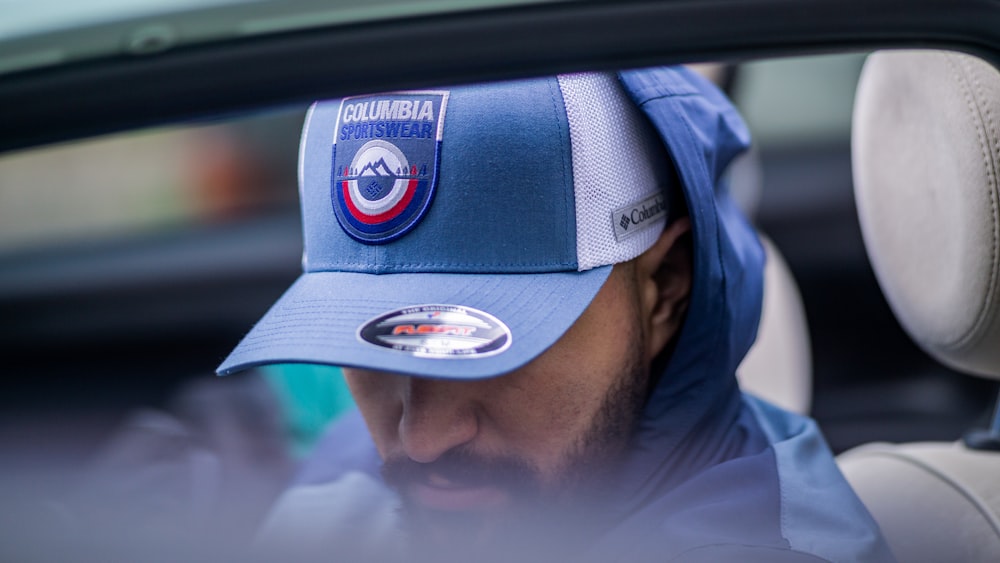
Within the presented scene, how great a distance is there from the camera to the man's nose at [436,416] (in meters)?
1.22

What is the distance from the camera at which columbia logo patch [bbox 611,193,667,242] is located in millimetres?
1236

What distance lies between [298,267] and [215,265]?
1.31 feet

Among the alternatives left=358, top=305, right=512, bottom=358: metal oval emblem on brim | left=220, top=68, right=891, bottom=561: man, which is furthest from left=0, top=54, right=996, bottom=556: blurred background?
left=358, top=305, right=512, bottom=358: metal oval emblem on brim

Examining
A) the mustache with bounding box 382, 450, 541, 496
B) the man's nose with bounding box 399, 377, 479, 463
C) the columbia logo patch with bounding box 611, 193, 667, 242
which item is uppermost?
the columbia logo patch with bounding box 611, 193, 667, 242

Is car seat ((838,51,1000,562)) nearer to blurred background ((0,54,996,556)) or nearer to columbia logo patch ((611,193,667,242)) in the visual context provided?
columbia logo patch ((611,193,667,242))

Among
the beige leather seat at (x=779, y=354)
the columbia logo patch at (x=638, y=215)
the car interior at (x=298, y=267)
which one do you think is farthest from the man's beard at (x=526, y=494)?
the beige leather seat at (x=779, y=354)

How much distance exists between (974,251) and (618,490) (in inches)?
21.9

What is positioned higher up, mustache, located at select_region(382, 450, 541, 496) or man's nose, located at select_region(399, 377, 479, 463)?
man's nose, located at select_region(399, 377, 479, 463)

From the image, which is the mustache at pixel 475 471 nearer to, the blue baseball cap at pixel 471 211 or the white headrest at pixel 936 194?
the blue baseball cap at pixel 471 211

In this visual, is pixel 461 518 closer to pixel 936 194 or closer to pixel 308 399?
pixel 936 194

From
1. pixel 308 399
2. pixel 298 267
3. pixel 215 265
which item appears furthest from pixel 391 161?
pixel 215 265

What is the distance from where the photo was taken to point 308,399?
89.0 inches

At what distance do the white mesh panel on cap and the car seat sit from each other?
1.12 feet

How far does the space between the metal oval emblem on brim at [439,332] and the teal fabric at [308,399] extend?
99cm
